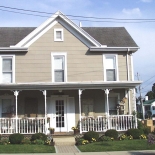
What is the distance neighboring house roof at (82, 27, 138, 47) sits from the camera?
67.9 ft

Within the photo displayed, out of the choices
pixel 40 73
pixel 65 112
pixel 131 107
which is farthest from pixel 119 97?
pixel 40 73

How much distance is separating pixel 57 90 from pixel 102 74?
315cm

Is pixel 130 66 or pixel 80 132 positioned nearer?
pixel 80 132

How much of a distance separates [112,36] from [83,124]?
718 cm

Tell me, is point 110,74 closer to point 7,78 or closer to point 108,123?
point 108,123

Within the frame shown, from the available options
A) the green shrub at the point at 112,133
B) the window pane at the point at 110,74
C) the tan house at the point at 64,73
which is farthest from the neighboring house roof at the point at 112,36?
the green shrub at the point at 112,133

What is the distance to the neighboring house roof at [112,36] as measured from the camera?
2069cm

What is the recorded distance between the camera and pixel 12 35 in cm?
2133

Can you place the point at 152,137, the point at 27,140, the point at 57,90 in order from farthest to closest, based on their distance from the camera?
the point at 57,90 → the point at 27,140 → the point at 152,137

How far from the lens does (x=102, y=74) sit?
19.8m

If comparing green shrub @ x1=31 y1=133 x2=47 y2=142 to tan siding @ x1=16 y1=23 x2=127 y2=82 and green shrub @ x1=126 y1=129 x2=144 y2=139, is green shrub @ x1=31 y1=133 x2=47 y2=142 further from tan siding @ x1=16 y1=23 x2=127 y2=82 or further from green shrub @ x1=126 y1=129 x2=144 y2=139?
green shrub @ x1=126 y1=129 x2=144 y2=139

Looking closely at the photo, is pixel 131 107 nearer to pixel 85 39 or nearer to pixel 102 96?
pixel 102 96

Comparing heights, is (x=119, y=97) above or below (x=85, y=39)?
below

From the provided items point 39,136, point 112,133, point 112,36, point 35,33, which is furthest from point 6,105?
point 112,36
